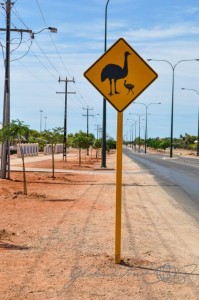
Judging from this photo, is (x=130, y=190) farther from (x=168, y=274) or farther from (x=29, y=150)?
(x=29, y=150)

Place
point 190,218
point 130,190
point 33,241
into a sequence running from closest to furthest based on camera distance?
point 33,241 → point 190,218 → point 130,190

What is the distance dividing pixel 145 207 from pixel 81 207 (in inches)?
72.5

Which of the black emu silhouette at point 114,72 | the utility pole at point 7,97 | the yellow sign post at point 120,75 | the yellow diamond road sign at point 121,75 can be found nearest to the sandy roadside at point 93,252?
the yellow sign post at point 120,75

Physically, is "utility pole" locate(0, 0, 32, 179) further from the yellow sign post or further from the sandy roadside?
the yellow sign post

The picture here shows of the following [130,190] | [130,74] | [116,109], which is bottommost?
[130,190]

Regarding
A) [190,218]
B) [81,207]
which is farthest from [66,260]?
[81,207]

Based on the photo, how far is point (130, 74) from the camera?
7250 mm

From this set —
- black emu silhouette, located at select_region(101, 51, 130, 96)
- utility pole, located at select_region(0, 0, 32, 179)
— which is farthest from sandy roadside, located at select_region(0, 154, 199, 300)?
utility pole, located at select_region(0, 0, 32, 179)

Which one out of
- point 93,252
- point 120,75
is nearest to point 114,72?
point 120,75

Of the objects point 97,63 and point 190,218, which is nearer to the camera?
point 97,63

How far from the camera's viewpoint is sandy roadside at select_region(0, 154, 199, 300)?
6.24 m

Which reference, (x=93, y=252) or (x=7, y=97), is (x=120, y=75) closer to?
(x=93, y=252)

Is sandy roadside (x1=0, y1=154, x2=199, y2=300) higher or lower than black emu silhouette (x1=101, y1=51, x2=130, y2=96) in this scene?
lower

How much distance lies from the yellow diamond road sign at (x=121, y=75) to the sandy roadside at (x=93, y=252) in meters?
2.25
